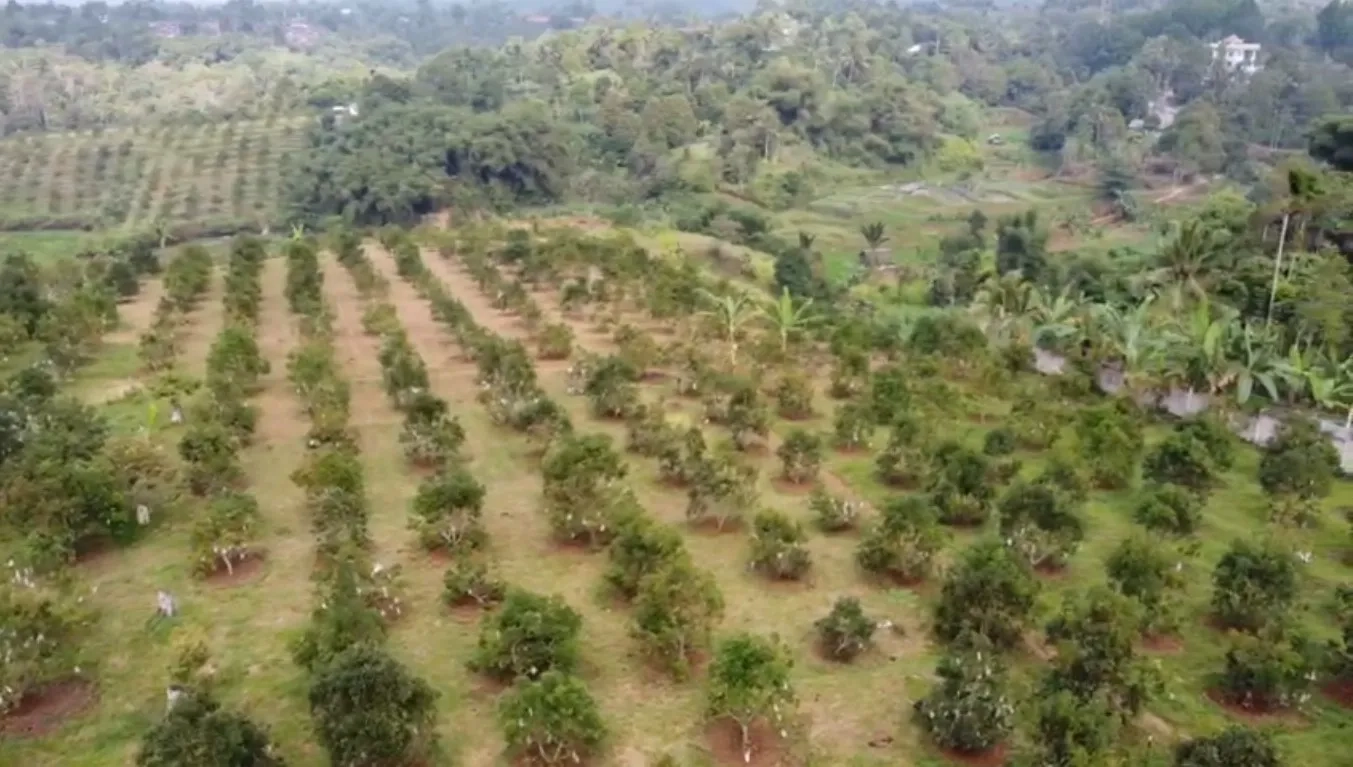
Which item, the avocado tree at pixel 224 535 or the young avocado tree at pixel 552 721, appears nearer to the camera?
the young avocado tree at pixel 552 721

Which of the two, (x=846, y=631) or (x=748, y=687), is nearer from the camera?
(x=748, y=687)

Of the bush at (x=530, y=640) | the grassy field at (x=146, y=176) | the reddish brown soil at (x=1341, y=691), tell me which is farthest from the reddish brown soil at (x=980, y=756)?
the grassy field at (x=146, y=176)

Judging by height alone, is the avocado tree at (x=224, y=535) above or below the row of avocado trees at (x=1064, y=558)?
above

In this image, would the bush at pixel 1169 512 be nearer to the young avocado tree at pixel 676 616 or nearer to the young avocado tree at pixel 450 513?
the young avocado tree at pixel 676 616

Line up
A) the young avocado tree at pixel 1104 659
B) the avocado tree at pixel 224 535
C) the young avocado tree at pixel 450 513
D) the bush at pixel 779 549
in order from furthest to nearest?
the young avocado tree at pixel 450 513, the bush at pixel 779 549, the avocado tree at pixel 224 535, the young avocado tree at pixel 1104 659

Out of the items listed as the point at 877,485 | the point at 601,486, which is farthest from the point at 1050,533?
the point at 601,486

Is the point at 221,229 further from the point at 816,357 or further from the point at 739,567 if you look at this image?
the point at 739,567

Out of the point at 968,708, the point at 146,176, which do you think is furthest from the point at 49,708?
the point at 146,176

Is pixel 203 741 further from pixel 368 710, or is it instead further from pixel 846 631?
pixel 846 631
